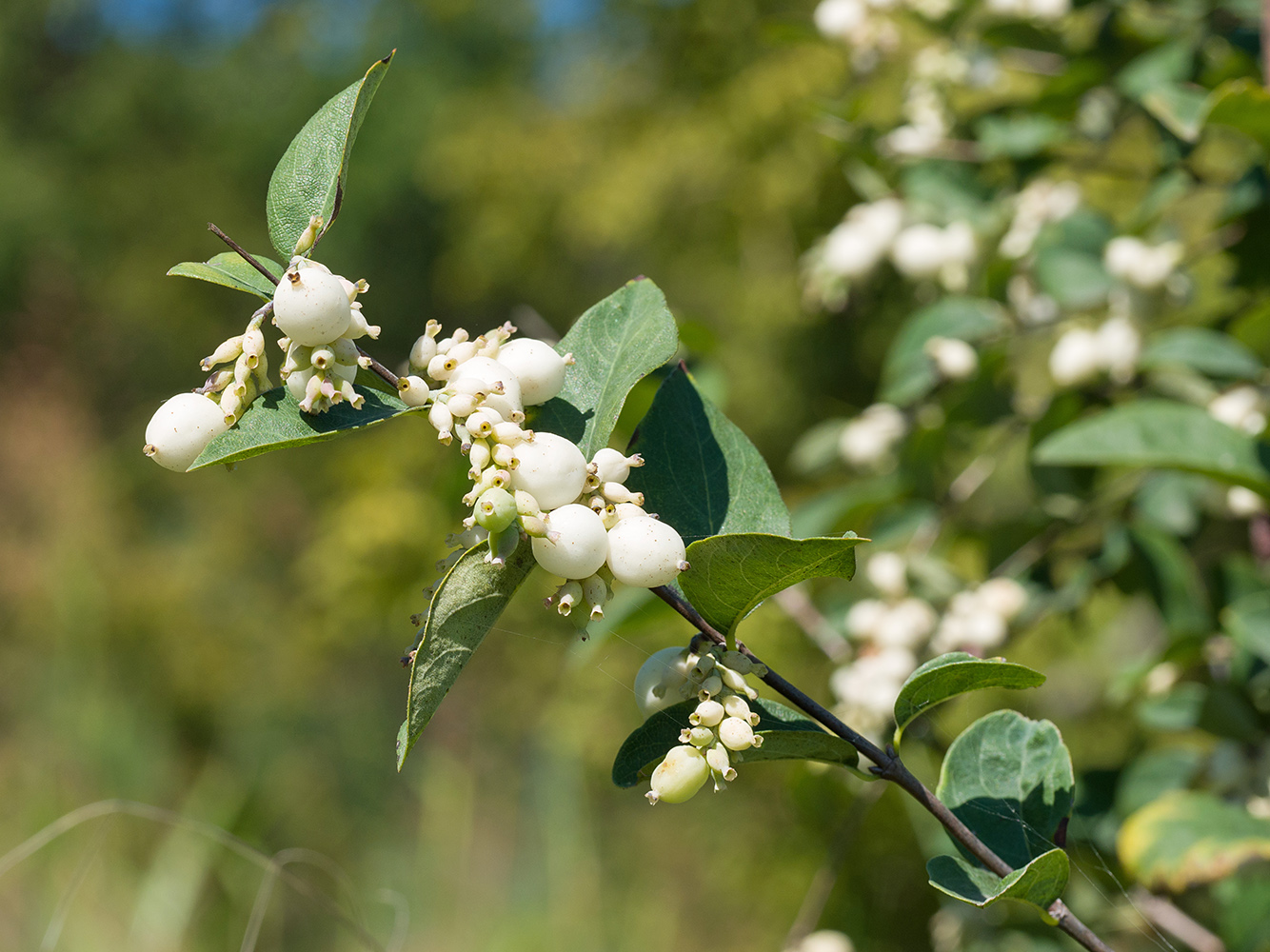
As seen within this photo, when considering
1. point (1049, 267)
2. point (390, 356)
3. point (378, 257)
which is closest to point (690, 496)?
point (1049, 267)

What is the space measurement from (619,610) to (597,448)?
0.52 metres

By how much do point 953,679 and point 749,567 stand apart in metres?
0.10

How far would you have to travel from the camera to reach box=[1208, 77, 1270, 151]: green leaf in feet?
2.42

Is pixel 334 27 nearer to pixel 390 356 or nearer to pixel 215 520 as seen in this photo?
pixel 390 356

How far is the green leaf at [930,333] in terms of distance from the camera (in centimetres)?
104

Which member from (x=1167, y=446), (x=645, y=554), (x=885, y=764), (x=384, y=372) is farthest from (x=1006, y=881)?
(x=1167, y=446)

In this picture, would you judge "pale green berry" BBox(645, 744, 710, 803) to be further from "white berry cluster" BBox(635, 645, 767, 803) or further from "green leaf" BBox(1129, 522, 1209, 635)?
"green leaf" BBox(1129, 522, 1209, 635)

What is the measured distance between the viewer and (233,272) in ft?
1.23

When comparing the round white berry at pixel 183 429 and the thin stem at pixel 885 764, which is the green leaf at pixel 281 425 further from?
the thin stem at pixel 885 764

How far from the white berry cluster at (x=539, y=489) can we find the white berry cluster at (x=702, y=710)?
44 millimetres

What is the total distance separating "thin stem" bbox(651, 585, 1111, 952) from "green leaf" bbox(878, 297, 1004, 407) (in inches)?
28.5

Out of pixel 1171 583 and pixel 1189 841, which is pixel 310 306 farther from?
pixel 1171 583

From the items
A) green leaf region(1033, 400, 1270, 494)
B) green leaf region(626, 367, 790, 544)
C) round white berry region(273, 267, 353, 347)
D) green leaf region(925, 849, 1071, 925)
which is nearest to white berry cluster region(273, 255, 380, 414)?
round white berry region(273, 267, 353, 347)

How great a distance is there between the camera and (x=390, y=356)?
6.28 meters
